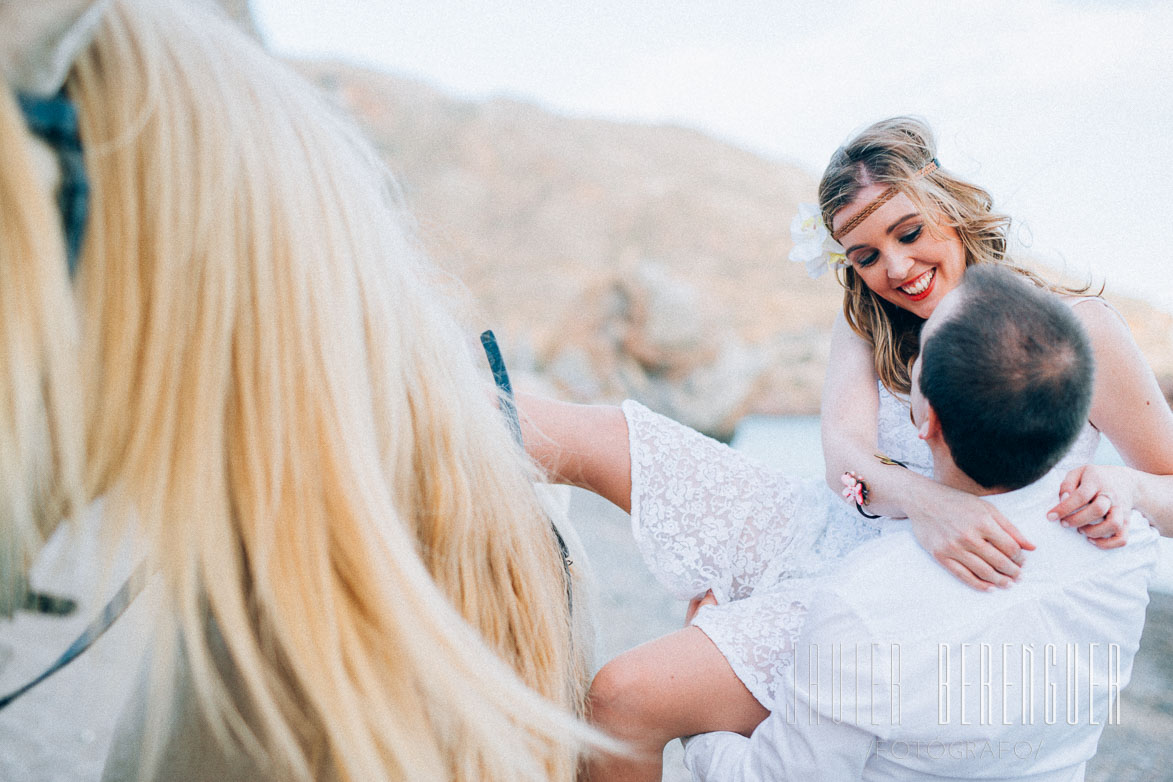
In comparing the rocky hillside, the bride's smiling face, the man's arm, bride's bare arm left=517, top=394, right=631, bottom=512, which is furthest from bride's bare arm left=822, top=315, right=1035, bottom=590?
the rocky hillside

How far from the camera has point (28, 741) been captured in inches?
71.6

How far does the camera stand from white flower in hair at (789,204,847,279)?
1934 mm

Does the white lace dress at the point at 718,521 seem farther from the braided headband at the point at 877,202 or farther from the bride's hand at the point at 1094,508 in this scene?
the braided headband at the point at 877,202

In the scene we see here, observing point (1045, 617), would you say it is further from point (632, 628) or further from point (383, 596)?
point (632, 628)

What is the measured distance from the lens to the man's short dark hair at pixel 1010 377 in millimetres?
1077

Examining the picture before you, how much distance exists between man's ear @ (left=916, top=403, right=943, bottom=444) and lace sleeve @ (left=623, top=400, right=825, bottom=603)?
0.39 m

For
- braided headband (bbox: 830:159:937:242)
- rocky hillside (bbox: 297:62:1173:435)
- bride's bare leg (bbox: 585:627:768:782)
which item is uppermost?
braided headband (bbox: 830:159:937:242)

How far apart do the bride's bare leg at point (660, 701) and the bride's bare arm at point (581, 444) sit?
36 cm

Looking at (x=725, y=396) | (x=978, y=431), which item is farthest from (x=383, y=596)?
(x=725, y=396)

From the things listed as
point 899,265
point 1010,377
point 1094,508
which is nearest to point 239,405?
point 1010,377

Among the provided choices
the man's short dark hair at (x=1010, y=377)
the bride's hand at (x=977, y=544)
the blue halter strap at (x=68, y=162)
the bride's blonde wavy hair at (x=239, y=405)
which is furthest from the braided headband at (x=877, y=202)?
the blue halter strap at (x=68, y=162)

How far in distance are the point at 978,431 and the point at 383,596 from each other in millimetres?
970

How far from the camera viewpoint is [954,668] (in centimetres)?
108

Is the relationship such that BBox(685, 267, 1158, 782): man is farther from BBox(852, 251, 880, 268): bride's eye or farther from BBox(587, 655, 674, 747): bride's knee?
BBox(852, 251, 880, 268): bride's eye
